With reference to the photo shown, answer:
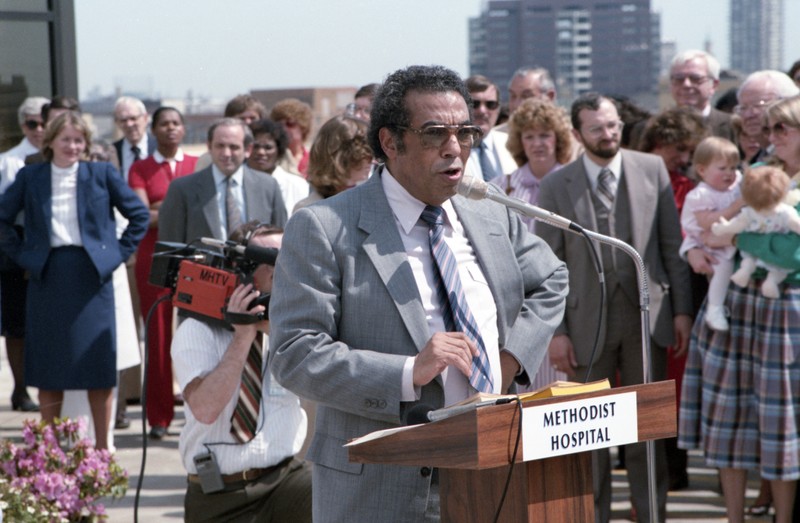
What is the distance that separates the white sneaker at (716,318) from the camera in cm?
526

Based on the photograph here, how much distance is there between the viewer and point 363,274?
9.39ft

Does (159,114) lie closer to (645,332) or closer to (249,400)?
(249,400)

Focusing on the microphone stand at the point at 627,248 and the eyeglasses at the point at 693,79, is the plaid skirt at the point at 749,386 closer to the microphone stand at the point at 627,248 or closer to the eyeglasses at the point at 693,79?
the microphone stand at the point at 627,248

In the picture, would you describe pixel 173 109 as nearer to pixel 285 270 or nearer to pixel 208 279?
pixel 208 279

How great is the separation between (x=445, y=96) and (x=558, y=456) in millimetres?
918

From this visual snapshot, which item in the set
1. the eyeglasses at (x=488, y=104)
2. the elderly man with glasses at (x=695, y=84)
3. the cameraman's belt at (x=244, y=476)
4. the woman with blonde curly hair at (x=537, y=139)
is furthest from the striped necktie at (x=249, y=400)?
the elderly man with glasses at (x=695, y=84)

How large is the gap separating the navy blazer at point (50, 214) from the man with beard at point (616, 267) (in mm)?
2671

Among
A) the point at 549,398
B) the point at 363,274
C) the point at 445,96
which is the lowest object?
the point at 549,398

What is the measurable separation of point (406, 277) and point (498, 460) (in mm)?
630

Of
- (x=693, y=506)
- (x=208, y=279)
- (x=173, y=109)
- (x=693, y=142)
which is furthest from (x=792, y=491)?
(x=173, y=109)

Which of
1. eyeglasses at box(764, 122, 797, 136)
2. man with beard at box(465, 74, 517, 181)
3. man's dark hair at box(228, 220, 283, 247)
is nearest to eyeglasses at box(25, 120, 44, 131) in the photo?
man with beard at box(465, 74, 517, 181)

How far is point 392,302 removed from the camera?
9.30ft

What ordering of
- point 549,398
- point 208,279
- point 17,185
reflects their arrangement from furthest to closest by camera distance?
point 17,185 → point 208,279 → point 549,398

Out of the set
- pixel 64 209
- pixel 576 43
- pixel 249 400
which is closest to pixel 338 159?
pixel 249 400
